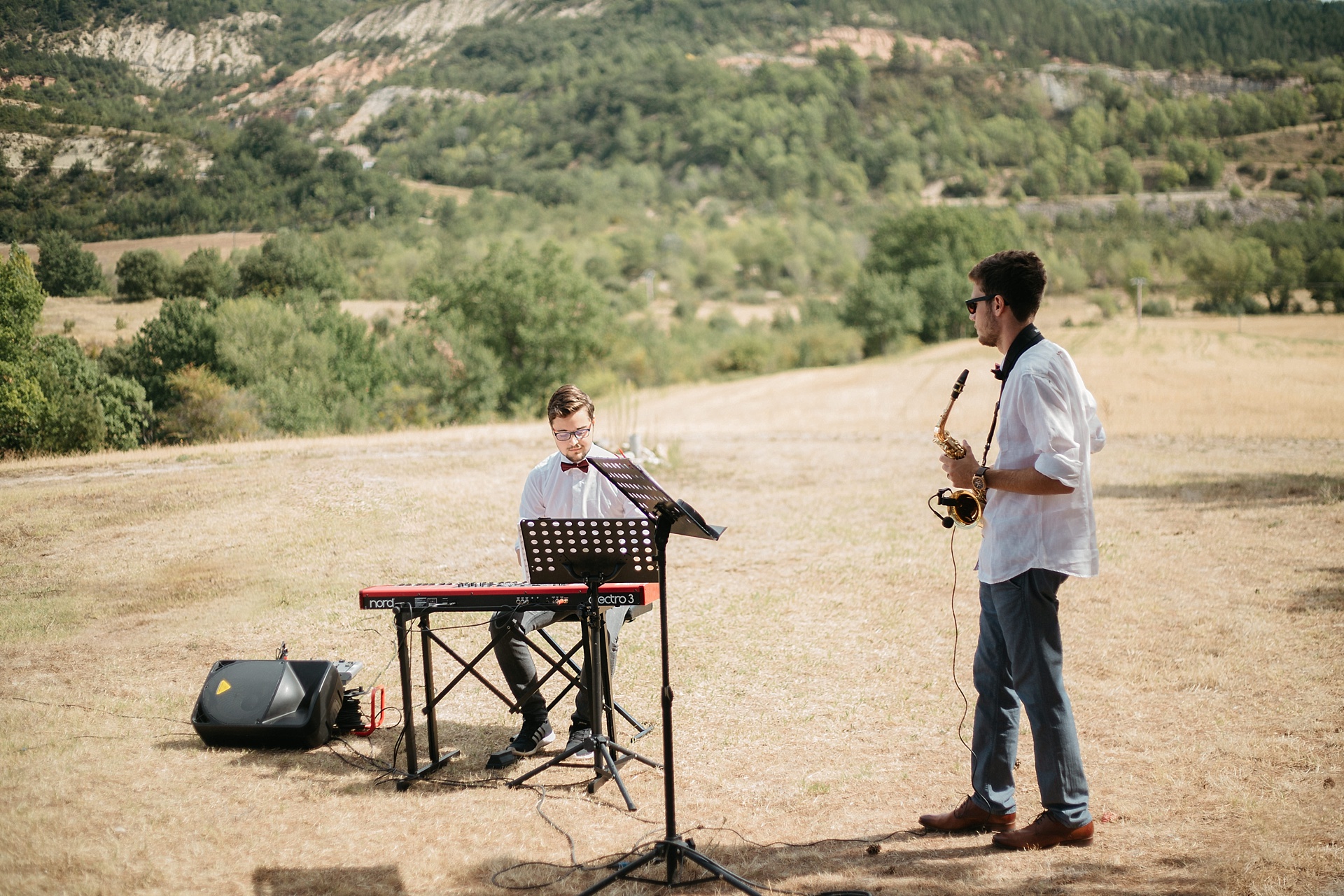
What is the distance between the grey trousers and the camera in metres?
5.22

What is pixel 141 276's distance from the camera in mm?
12961

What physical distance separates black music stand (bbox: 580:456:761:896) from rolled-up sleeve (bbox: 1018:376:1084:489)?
1.25m

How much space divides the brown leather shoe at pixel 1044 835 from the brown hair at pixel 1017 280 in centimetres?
205

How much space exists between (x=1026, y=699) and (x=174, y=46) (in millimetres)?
13031

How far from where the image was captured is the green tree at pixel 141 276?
12312 mm

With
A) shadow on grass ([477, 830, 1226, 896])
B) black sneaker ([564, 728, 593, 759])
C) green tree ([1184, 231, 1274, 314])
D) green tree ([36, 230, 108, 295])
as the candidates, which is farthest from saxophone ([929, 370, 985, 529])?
green tree ([1184, 231, 1274, 314])

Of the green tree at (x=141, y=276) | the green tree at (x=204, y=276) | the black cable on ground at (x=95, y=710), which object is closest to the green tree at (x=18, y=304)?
the green tree at (x=141, y=276)

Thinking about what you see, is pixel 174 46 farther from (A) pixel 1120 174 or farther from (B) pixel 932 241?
(A) pixel 1120 174

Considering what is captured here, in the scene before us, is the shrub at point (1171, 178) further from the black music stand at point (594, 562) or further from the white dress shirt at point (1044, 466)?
the black music stand at point (594, 562)

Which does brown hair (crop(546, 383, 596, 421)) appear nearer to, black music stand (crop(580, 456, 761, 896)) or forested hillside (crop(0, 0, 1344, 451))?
black music stand (crop(580, 456, 761, 896))

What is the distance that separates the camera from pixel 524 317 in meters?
45.1

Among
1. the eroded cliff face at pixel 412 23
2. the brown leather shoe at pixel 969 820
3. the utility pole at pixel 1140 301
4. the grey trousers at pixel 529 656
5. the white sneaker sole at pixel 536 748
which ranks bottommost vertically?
the white sneaker sole at pixel 536 748

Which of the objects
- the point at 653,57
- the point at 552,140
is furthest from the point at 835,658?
the point at 653,57

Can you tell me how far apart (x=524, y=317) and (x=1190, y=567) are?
38.1 meters
